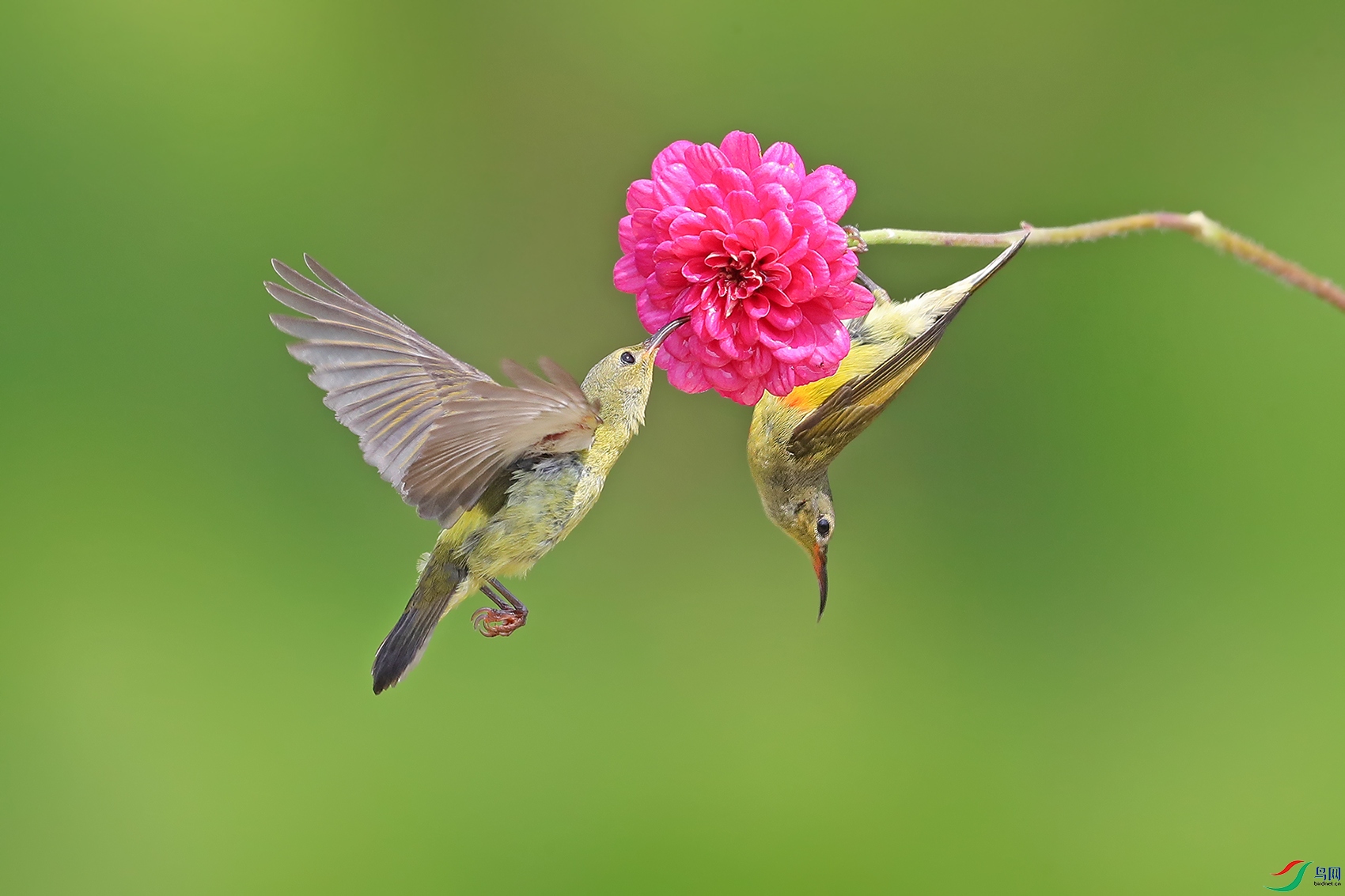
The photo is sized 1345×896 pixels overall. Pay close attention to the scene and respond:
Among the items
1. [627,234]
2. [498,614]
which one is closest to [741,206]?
[627,234]

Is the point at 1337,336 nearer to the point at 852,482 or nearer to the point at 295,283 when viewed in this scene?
the point at 852,482

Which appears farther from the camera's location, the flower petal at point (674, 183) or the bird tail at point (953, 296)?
the bird tail at point (953, 296)

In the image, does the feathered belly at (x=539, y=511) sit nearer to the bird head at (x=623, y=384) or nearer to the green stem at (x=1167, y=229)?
the bird head at (x=623, y=384)

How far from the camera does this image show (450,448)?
4.07 ft

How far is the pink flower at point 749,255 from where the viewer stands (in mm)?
1083

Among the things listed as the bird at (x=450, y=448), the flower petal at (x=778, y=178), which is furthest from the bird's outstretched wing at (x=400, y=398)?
the flower petal at (x=778, y=178)

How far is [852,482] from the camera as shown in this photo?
3189 millimetres

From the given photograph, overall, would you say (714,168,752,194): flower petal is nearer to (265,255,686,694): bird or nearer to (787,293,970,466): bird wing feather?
(265,255,686,694): bird

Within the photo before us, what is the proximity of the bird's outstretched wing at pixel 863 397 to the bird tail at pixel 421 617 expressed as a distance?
1.87 feet

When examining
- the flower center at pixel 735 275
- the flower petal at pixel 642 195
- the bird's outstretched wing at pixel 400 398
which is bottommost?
the bird's outstretched wing at pixel 400 398

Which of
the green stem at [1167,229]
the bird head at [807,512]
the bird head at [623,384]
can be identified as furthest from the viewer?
the bird head at [807,512]

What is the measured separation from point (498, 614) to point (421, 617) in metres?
0.12

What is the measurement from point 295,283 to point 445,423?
0.44 meters

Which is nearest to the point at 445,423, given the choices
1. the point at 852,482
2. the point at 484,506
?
the point at 484,506
